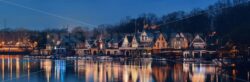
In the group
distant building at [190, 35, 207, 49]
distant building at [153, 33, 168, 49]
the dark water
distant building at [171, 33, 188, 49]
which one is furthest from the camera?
distant building at [153, 33, 168, 49]

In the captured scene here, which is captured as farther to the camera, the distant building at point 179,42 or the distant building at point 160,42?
the distant building at point 160,42

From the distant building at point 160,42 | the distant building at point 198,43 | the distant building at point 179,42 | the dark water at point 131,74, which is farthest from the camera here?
the distant building at point 160,42

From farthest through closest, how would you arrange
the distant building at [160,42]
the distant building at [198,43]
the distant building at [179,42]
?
the distant building at [160,42] → the distant building at [179,42] → the distant building at [198,43]

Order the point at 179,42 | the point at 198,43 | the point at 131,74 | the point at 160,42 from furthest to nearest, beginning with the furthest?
1. the point at 160,42
2. the point at 179,42
3. the point at 198,43
4. the point at 131,74

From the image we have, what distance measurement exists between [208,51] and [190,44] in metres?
6.81

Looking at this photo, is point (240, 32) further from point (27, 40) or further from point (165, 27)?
point (27, 40)

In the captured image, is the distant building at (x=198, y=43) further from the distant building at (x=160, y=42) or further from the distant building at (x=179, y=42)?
the distant building at (x=160, y=42)

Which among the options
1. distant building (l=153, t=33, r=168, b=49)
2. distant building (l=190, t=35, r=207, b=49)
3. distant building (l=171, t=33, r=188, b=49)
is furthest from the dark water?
distant building (l=153, t=33, r=168, b=49)

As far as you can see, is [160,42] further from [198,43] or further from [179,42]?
[198,43]

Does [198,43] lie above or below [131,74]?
above

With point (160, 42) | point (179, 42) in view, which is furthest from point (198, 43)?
point (160, 42)

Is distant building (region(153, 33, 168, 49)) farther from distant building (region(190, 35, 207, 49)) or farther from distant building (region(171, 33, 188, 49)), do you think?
distant building (region(190, 35, 207, 49))

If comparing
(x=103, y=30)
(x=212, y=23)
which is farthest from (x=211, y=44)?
(x=103, y=30)

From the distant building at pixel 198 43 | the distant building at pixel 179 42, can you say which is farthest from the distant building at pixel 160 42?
the distant building at pixel 198 43
